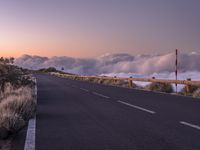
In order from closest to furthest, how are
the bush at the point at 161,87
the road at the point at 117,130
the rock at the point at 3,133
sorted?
the road at the point at 117,130 → the rock at the point at 3,133 → the bush at the point at 161,87

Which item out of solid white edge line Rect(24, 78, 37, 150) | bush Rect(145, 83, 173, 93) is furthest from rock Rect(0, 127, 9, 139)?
bush Rect(145, 83, 173, 93)

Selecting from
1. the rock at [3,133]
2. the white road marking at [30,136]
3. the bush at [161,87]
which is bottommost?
the white road marking at [30,136]

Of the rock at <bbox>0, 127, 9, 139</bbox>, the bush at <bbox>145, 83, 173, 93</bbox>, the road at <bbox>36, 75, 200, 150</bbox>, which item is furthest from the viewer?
the bush at <bbox>145, 83, 173, 93</bbox>

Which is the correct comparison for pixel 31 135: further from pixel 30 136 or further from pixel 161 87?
pixel 161 87

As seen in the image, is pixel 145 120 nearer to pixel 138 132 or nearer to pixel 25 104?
pixel 138 132

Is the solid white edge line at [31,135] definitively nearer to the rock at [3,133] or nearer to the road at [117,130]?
the road at [117,130]

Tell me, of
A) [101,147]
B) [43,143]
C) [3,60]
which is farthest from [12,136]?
[3,60]

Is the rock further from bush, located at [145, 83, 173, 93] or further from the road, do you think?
bush, located at [145, 83, 173, 93]

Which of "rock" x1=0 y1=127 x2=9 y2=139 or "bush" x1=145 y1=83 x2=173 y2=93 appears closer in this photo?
"rock" x1=0 y1=127 x2=9 y2=139

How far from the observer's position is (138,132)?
841cm

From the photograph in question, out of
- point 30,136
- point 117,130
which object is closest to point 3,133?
point 30,136

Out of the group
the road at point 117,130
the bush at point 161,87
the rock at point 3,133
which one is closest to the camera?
the road at point 117,130

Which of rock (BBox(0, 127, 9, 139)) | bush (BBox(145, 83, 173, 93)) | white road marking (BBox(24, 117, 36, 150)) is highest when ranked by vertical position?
bush (BBox(145, 83, 173, 93))

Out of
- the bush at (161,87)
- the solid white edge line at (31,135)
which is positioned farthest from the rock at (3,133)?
the bush at (161,87)
